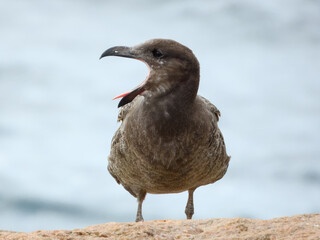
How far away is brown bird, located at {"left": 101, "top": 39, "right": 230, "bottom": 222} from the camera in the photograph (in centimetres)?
718

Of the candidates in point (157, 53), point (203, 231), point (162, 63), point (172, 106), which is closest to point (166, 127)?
point (172, 106)

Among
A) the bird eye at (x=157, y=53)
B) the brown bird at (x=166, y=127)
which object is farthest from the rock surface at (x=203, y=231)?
the bird eye at (x=157, y=53)

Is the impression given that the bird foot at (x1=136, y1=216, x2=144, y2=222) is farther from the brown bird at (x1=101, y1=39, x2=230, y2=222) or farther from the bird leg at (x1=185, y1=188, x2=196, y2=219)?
the bird leg at (x1=185, y1=188, x2=196, y2=219)

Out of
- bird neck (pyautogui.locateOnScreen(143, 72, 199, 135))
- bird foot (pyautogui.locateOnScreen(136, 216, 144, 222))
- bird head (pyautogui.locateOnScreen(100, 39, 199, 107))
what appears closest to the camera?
bird head (pyautogui.locateOnScreen(100, 39, 199, 107))

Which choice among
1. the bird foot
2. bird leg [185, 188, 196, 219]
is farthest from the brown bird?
bird leg [185, 188, 196, 219]

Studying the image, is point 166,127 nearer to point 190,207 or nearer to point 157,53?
point 157,53

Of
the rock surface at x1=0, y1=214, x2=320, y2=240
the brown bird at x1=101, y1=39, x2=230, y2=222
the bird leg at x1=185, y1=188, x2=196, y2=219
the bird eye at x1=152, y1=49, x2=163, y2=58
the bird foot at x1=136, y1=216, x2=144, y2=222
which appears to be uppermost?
the bird eye at x1=152, y1=49, x2=163, y2=58

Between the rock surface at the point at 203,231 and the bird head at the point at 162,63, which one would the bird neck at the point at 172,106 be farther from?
the rock surface at the point at 203,231

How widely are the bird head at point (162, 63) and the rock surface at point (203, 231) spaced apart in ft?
6.84

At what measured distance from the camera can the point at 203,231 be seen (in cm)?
566

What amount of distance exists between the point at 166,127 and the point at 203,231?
2054mm

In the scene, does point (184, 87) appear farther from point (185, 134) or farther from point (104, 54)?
point (104, 54)

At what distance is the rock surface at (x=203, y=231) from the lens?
209 inches

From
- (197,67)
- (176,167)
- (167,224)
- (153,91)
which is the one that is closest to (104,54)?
(153,91)
